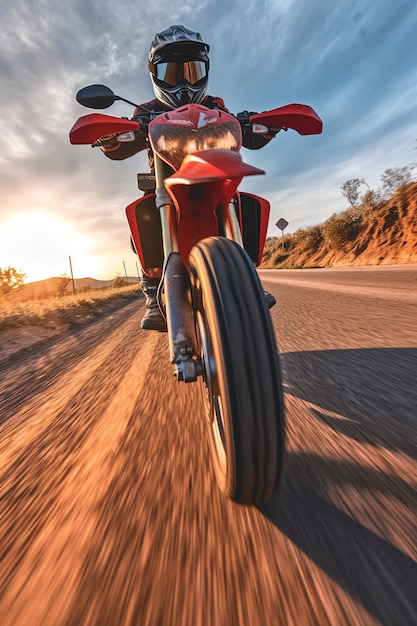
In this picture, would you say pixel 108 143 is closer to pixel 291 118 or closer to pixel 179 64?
pixel 179 64

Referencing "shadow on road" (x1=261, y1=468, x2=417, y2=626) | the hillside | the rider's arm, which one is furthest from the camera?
the hillside

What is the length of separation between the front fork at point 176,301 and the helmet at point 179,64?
703 millimetres

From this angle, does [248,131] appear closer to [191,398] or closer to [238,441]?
[191,398]

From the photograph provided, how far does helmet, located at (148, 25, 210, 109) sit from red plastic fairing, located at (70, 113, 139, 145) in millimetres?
533

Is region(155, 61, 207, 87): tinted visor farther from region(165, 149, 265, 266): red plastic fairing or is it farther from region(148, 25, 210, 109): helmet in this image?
region(165, 149, 265, 266): red plastic fairing

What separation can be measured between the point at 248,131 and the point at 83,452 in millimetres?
2013

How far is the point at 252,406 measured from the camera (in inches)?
32.6

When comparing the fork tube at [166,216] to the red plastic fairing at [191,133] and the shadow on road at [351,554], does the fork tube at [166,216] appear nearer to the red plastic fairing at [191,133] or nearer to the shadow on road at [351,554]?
the red plastic fairing at [191,133]

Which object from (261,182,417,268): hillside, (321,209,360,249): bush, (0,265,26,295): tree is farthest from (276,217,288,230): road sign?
(0,265,26,295): tree

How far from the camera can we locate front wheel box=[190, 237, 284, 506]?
2.68 ft

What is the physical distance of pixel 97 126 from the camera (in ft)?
5.31

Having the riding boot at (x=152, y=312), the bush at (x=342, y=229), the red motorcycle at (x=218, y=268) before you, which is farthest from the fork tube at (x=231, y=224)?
the bush at (x=342, y=229)

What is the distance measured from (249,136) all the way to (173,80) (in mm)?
652

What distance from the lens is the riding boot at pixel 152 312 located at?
2.02 m
